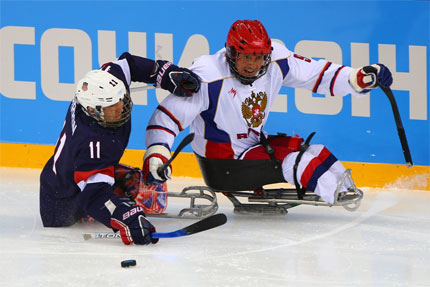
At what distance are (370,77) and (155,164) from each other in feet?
3.75

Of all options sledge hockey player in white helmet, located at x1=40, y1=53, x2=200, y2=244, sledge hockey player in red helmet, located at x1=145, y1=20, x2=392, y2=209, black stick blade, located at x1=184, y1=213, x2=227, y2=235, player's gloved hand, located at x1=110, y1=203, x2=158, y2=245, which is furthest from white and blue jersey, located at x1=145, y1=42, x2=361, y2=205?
black stick blade, located at x1=184, y1=213, x2=227, y2=235


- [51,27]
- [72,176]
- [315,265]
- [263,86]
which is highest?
[51,27]

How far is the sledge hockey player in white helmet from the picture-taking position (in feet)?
12.9

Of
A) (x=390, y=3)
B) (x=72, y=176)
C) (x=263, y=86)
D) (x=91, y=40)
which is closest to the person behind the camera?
(x=72, y=176)

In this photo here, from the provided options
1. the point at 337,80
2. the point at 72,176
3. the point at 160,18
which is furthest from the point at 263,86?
the point at 160,18

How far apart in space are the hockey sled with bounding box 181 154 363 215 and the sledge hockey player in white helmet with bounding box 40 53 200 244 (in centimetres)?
47

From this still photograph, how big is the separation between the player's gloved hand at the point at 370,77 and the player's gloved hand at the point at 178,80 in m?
0.77

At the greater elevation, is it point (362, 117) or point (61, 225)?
point (362, 117)

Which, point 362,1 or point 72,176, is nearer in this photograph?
point 72,176

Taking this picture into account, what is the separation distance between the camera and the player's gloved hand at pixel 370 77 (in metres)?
4.51

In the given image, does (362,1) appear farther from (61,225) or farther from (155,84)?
(61,225)

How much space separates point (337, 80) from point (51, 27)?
2.06 metres

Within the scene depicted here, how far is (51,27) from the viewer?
231 inches

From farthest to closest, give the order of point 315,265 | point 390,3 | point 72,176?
point 390,3 → point 72,176 → point 315,265
